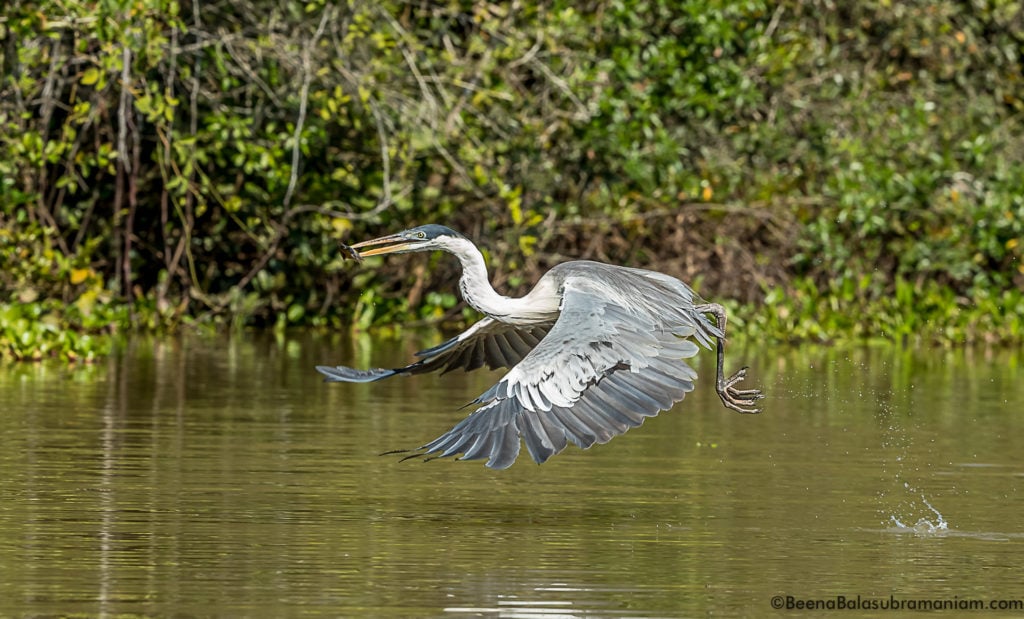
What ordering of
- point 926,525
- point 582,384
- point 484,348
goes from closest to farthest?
point 582,384
point 926,525
point 484,348

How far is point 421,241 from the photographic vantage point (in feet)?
30.5

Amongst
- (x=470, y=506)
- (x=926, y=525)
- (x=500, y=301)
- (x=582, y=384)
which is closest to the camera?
(x=582, y=384)

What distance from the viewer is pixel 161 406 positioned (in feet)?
39.1

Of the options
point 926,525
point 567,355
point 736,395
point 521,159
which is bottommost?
point 926,525

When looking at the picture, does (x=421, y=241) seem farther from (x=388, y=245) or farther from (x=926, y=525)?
(x=926, y=525)

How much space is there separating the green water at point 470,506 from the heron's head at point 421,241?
106 centimetres

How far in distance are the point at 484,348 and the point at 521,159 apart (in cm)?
925

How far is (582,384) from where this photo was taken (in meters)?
7.64

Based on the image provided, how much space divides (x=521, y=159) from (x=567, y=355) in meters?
11.1

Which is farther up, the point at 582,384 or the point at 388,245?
the point at 388,245

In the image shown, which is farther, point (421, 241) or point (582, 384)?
point (421, 241)

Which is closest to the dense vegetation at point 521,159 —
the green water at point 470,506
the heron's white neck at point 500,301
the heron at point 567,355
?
the green water at point 470,506

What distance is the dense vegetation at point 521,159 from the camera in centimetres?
1630

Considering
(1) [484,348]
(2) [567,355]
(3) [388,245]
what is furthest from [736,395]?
(2) [567,355]
